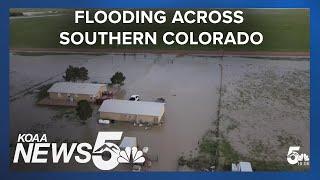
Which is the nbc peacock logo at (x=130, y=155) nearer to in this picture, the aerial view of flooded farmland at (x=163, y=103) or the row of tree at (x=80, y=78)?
the aerial view of flooded farmland at (x=163, y=103)

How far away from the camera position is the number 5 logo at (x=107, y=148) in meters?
3.07

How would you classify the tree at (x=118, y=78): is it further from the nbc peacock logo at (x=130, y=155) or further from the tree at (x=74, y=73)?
the nbc peacock logo at (x=130, y=155)

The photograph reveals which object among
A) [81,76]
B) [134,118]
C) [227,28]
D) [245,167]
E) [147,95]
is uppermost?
[227,28]

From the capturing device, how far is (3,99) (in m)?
3.04

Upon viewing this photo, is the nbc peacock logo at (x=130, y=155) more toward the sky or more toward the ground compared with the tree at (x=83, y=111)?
more toward the ground

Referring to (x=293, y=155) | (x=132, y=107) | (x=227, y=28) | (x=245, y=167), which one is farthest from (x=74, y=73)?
(x=293, y=155)

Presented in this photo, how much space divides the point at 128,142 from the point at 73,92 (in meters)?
0.42

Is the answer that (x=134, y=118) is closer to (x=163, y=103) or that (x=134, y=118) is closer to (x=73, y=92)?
(x=163, y=103)

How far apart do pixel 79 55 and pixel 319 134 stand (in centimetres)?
144

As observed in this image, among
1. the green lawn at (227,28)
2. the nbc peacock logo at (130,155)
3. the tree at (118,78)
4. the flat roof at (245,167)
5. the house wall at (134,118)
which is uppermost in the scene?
the green lawn at (227,28)

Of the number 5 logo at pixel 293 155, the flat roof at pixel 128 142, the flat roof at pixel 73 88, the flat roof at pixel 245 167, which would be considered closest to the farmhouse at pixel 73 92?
the flat roof at pixel 73 88

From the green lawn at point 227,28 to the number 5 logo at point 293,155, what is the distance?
555 mm

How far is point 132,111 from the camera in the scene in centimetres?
307

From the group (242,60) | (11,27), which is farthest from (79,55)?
(242,60)
